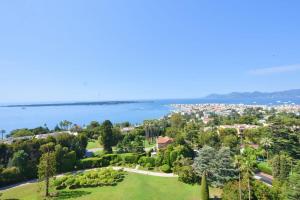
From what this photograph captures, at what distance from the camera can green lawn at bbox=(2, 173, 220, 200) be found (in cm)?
2679

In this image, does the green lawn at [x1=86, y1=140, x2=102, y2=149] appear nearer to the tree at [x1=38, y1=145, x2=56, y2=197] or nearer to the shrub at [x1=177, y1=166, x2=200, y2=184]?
the tree at [x1=38, y1=145, x2=56, y2=197]

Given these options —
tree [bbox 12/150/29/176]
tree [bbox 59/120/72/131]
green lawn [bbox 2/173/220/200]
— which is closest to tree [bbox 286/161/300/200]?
green lawn [bbox 2/173/220/200]

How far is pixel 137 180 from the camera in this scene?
1276 inches

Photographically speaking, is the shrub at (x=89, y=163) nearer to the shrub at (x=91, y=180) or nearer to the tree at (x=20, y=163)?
the shrub at (x=91, y=180)

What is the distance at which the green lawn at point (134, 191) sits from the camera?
87.9 ft

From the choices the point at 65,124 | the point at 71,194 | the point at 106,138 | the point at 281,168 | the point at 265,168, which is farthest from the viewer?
the point at 65,124

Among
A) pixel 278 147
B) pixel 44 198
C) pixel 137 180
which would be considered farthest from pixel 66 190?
pixel 278 147

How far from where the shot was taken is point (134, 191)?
28.5 m

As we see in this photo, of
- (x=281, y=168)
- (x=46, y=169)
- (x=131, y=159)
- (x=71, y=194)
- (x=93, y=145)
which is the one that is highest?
(x=46, y=169)

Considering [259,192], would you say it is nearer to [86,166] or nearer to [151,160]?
[151,160]

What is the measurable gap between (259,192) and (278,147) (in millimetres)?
23591

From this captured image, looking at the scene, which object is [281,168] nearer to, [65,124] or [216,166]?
[216,166]

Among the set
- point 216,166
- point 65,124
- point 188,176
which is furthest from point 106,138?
point 65,124

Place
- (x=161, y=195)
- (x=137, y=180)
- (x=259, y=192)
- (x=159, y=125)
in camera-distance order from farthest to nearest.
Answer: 1. (x=159, y=125)
2. (x=137, y=180)
3. (x=161, y=195)
4. (x=259, y=192)
